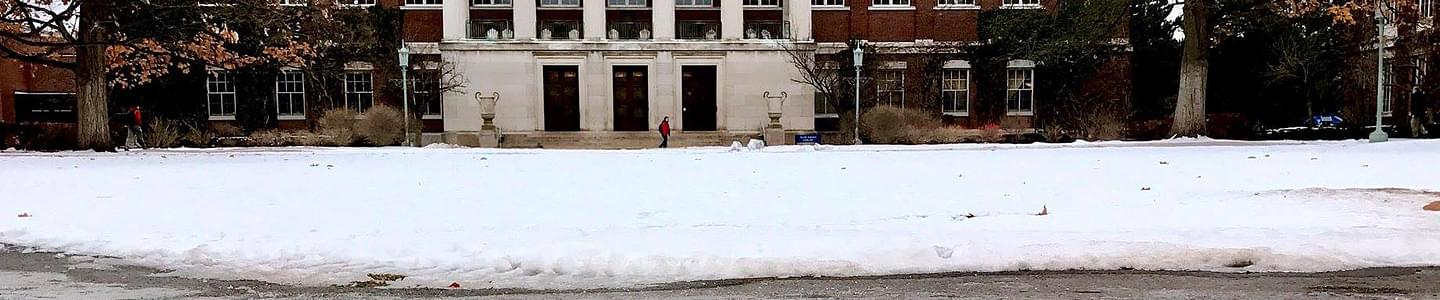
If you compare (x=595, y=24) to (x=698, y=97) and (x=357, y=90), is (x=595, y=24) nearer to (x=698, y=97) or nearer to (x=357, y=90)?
(x=698, y=97)

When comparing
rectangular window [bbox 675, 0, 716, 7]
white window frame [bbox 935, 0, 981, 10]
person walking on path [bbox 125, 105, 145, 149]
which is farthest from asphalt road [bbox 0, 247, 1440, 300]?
white window frame [bbox 935, 0, 981, 10]

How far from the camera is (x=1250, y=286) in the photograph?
5.50 m

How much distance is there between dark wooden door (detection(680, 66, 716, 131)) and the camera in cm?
3309

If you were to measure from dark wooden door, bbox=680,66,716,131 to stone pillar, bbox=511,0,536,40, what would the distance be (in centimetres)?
543

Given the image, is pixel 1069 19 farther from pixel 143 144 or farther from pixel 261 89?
pixel 261 89

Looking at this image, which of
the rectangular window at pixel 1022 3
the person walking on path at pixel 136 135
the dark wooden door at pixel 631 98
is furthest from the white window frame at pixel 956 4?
the person walking on path at pixel 136 135

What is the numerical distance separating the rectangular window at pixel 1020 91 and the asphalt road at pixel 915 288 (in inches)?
1203

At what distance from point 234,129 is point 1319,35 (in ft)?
116

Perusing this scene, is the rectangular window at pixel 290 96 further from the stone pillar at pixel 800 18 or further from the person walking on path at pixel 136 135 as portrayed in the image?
the stone pillar at pixel 800 18

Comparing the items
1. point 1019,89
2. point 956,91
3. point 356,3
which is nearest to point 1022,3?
point 1019,89

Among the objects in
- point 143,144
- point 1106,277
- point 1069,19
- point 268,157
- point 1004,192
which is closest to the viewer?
point 1106,277

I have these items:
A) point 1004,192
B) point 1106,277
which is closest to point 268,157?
point 1004,192

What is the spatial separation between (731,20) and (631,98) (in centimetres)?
449

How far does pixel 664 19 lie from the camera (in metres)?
32.4
